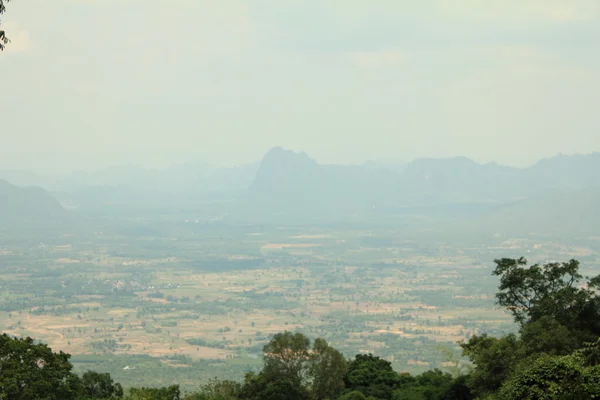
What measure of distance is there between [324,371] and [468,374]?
6.18m

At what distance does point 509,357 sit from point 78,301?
99.7 m

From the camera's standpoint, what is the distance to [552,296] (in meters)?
27.1

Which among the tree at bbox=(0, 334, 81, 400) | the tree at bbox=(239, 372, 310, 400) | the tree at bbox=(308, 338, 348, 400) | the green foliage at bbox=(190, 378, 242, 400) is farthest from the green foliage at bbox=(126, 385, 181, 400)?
the tree at bbox=(308, 338, 348, 400)

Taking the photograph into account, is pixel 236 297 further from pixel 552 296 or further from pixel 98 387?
pixel 552 296

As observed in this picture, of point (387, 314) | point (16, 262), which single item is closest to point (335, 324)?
point (387, 314)

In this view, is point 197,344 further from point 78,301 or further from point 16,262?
point 16,262

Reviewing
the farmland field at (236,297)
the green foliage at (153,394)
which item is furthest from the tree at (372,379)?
the green foliage at (153,394)

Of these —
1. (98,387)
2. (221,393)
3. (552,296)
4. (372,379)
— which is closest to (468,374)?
(552,296)

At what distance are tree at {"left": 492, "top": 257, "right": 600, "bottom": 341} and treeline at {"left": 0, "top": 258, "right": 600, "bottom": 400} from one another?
1.4 inches

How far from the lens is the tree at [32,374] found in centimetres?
2559

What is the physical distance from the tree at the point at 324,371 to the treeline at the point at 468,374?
4 cm

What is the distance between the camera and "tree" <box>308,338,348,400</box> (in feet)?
105

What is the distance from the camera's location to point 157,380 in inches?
2623

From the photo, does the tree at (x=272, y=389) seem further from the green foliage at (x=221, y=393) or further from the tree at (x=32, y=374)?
the tree at (x=32, y=374)
